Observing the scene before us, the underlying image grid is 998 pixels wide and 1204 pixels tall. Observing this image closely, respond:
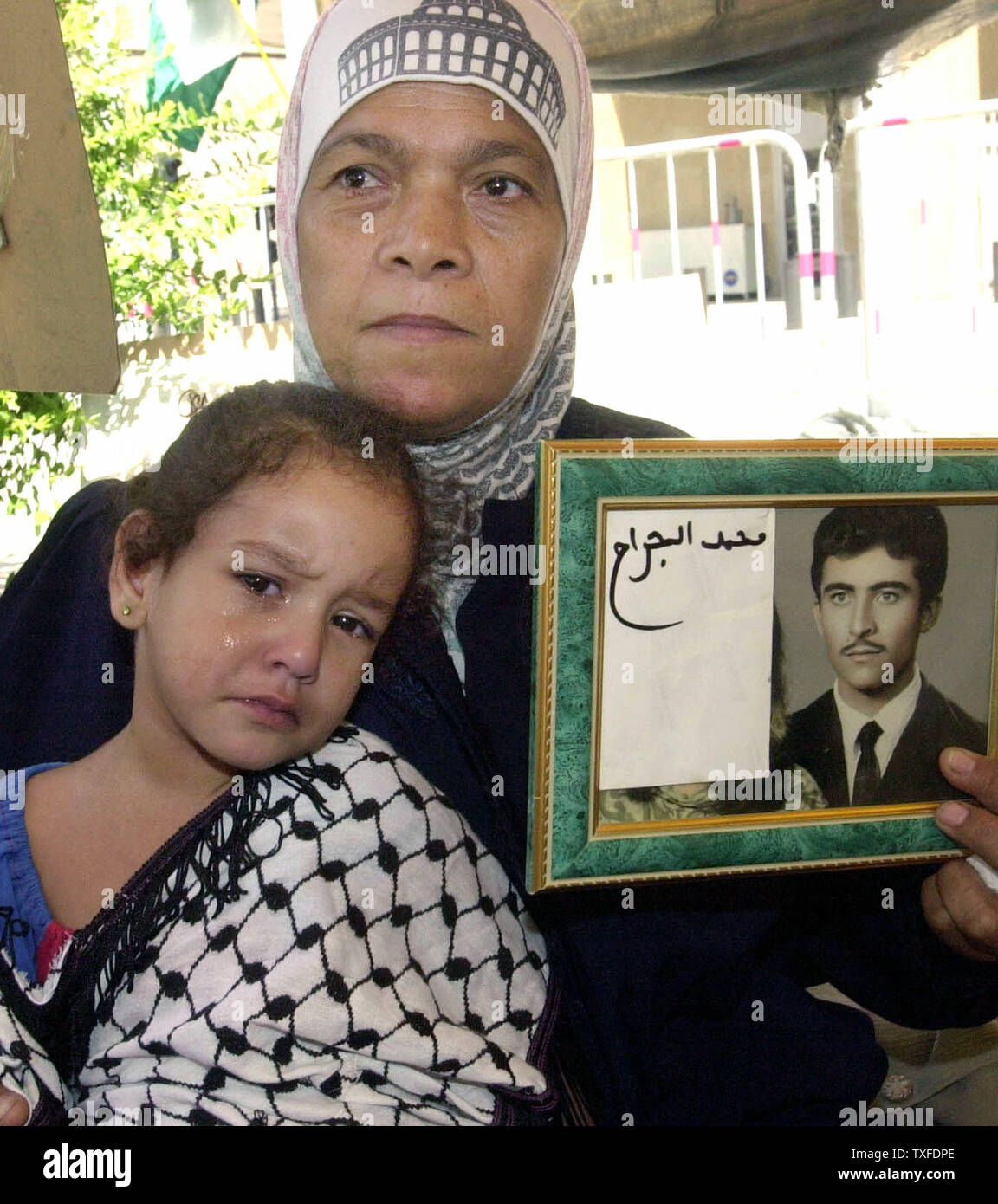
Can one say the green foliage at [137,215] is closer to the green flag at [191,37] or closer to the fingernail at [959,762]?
the green flag at [191,37]

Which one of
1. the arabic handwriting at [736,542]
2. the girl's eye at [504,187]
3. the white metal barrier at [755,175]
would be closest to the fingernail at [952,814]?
the arabic handwriting at [736,542]

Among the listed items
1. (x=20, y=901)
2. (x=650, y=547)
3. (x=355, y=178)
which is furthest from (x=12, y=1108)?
(x=355, y=178)

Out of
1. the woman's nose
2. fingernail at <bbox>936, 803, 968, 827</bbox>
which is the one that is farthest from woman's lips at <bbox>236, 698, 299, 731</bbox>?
fingernail at <bbox>936, 803, 968, 827</bbox>

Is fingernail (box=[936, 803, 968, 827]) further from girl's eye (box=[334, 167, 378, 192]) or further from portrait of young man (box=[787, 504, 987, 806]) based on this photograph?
girl's eye (box=[334, 167, 378, 192])

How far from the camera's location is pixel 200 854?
3.61 ft

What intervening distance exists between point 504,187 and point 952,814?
0.79 metres

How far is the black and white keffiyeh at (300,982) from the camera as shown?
101cm

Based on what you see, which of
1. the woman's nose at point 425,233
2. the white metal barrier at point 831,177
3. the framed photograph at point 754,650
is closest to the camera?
the framed photograph at point 754,650

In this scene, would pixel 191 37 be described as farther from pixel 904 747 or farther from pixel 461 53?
pixel 904 747

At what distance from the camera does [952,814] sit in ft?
3.57

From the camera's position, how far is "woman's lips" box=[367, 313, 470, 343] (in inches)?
50.1

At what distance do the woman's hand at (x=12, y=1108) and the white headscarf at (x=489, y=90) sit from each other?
2.10 feet

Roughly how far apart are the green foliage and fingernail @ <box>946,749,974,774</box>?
354 cm
